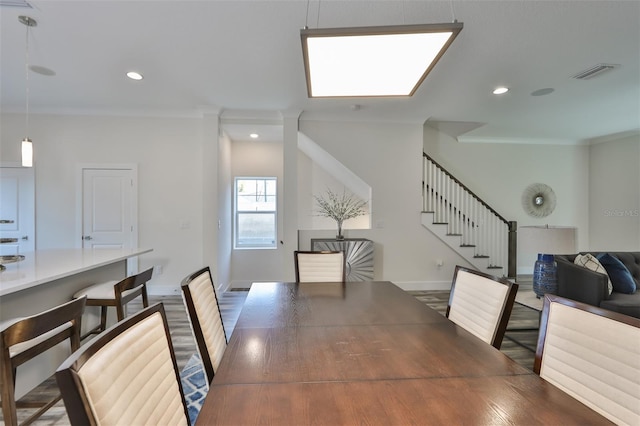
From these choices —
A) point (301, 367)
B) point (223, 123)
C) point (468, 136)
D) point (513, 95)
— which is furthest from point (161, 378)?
point (468, 136)

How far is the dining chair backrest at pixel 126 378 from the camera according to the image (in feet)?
1.85

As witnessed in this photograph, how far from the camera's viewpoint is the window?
5.22 metres

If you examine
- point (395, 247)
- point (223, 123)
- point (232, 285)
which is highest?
point (223, 123)

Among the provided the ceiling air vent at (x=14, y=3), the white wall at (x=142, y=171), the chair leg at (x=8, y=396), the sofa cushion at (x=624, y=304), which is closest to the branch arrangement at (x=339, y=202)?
the white wall at (x=142, y=171)

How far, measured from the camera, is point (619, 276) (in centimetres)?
286

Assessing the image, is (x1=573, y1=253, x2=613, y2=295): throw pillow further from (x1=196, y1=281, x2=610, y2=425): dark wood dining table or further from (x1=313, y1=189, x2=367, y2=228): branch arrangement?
(x1=313, y1=189, x2=367, y2=228): branch arrangement

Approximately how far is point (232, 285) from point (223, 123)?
265 centimetres

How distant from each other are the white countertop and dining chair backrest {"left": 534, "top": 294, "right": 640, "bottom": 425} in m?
2.46

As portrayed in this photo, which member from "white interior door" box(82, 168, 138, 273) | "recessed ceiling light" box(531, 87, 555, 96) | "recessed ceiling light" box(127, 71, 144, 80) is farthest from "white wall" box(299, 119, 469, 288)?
"white interior door" box(82, 168, 138, 273)

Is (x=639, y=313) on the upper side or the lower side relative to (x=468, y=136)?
lower

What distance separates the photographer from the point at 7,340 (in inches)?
47.1

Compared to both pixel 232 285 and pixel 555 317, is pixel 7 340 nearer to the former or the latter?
pixel 555 317

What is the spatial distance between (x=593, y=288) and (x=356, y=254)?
8.29 ft

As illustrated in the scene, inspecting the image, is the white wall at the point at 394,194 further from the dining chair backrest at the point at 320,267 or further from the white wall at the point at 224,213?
the dining chair backrest at the point at 320,267
